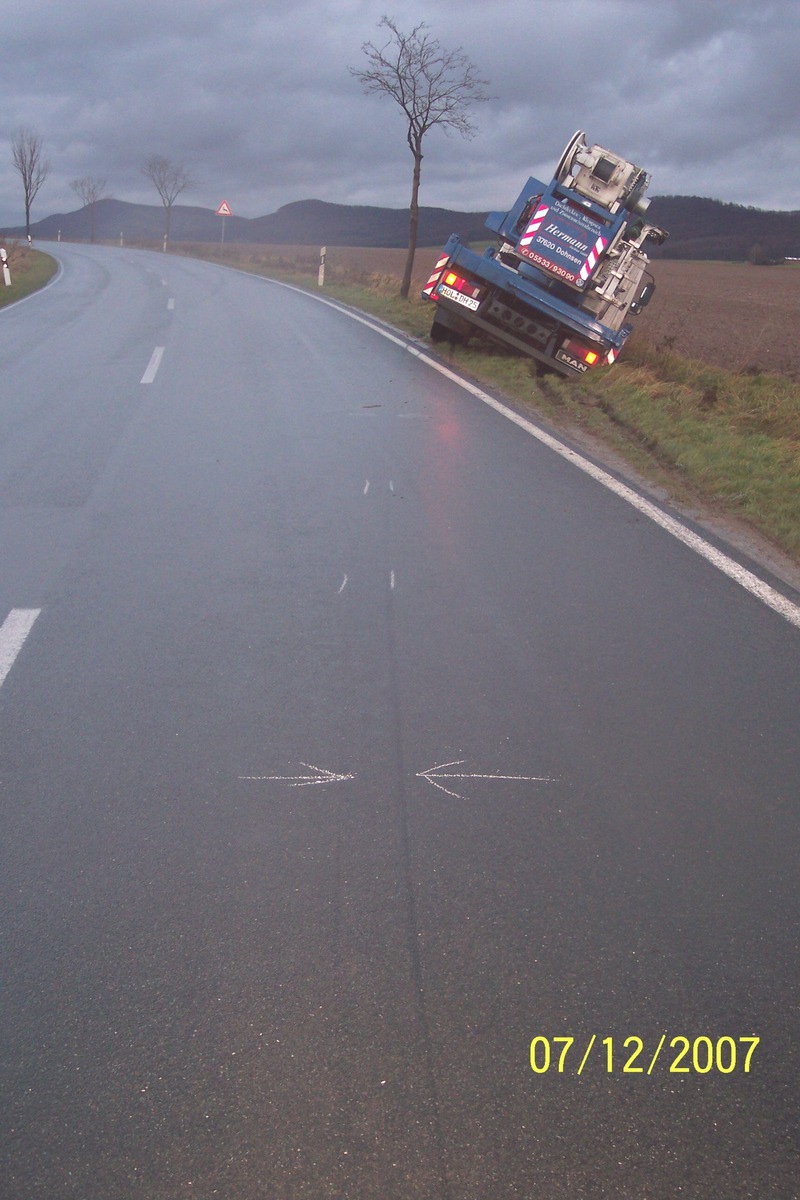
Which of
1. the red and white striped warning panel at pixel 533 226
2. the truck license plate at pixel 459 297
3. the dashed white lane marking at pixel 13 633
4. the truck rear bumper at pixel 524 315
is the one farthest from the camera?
the truck license plate at pixel 459 297

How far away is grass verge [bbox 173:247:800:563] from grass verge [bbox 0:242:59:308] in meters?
13.0

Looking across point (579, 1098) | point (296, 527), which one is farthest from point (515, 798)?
point (296, 527)

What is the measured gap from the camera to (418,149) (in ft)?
80.5

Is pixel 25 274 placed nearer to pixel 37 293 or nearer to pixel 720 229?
pixel 37 293

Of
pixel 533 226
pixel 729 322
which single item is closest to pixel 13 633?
pixel 533 226

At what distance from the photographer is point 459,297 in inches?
549

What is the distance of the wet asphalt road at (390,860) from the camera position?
235 cm

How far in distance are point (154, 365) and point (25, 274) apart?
22157 mm

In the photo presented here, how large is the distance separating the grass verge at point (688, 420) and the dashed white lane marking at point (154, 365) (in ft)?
13.9

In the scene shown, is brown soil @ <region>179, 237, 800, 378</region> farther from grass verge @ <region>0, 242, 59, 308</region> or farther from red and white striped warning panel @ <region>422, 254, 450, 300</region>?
grass verge @ <region>0, 242, 59, 308</region>

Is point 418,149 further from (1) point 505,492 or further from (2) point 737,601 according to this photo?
(2) point 737,601
